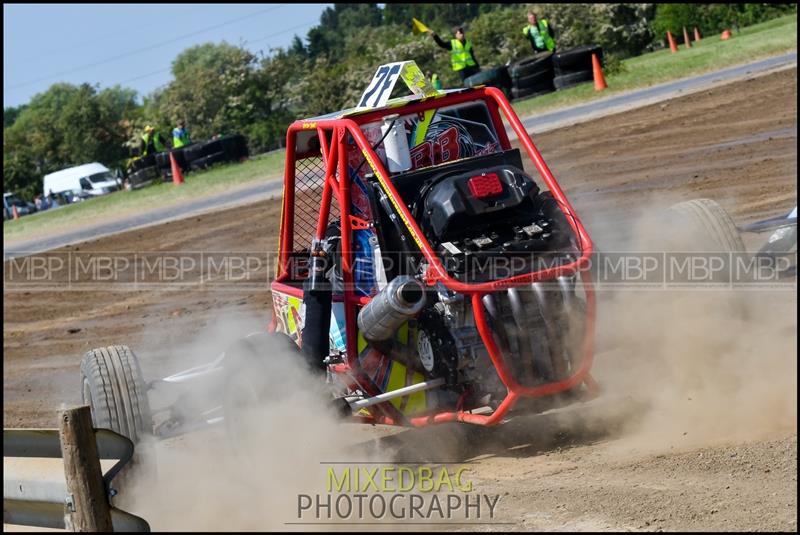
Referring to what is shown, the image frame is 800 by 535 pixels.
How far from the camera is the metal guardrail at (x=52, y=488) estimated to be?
4.52 metres

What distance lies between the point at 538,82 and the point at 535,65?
1.21 feet

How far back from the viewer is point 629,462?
18.0 ft

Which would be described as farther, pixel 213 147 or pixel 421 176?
pixel 213 147

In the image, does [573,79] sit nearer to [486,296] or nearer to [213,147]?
[213,147]

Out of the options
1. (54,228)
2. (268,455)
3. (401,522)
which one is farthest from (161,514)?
(54,228)

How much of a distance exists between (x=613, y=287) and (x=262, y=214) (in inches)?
453

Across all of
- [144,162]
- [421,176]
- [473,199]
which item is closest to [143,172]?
[144,162]

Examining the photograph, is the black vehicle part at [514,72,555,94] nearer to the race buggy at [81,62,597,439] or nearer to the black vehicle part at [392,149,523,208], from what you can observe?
the race buggy at [81,62,597,439]

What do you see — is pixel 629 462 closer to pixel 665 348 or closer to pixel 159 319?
pixel 665 348

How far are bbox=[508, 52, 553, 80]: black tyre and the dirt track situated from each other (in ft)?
19.3

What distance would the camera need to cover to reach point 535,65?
24.0 meters

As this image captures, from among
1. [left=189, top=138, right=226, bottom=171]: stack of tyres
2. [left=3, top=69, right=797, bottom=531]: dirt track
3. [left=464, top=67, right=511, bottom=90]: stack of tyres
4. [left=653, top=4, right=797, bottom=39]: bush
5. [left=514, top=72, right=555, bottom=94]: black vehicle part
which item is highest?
[left=653, top=4, right=797, bottom=39]: bush

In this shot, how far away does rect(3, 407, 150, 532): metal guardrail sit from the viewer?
14.8 feet

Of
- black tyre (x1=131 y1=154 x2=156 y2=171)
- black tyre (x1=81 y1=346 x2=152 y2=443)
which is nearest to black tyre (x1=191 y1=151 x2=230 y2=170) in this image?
black tyre (x1=131 y1=154 x2=156 y2=171)
